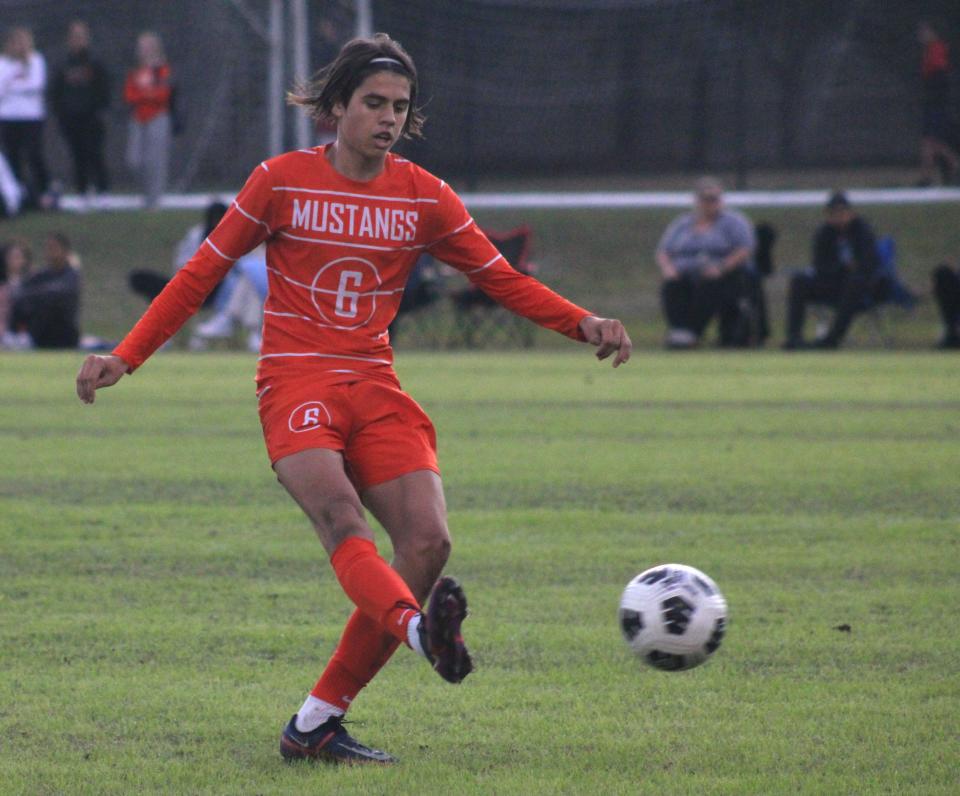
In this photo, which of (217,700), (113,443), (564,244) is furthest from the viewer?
(564,244)

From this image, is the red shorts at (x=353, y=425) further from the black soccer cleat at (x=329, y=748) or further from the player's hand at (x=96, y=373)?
the black soccer cleat at (x=329, y=748)

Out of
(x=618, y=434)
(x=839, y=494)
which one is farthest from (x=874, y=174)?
(x=839, y=494)

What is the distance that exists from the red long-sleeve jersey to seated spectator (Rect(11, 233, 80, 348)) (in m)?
14.9

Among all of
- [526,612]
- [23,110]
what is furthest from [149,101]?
[526,612]

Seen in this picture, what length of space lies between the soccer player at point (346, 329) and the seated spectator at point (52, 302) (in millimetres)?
14889

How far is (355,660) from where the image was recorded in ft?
14.6

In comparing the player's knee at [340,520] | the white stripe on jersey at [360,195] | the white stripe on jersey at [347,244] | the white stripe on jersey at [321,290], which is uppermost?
the white stripe on jersey at [360,195]

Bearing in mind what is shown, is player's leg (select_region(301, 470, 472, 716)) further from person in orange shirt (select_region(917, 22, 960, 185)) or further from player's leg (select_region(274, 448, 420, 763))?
person in orange shirt (select_region(917, 22, 960, 185))

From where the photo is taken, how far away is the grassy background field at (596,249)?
24.0m

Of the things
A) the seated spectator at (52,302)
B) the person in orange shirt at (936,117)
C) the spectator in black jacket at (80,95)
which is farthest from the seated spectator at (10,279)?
the person in orange shirt at (936,117)

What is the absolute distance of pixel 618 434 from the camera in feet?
38.7

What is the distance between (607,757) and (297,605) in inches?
82.6

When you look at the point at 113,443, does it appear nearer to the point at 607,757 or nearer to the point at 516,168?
the point at 607,757

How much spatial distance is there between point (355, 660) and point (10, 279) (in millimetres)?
16398
